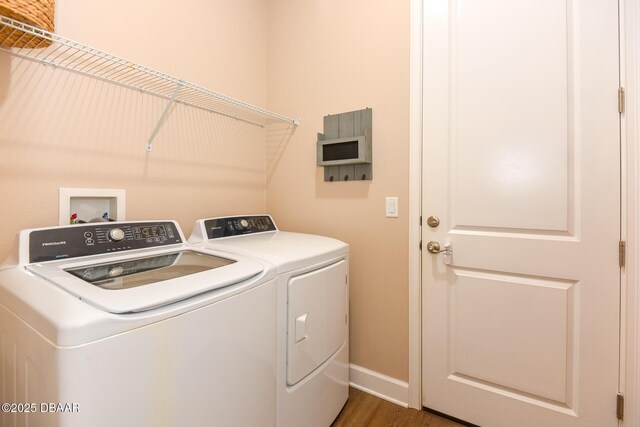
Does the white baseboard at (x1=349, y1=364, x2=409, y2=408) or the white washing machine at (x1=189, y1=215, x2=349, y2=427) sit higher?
the white washing machine at (x1=189, y1=215, x2=349, y2=427)

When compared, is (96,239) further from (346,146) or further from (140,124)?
(346,146)

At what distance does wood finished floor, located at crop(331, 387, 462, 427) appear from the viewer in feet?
5.07

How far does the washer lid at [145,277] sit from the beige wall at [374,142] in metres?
0.90

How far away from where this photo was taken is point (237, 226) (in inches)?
68.9

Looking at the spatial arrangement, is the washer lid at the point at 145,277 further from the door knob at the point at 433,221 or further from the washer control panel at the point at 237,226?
the door knob at the point at 433,221

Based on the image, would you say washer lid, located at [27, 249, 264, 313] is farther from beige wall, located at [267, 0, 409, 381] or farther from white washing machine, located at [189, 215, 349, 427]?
beige wall, located at [267, 0, 409, 381]

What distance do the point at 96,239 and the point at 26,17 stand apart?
77 cm

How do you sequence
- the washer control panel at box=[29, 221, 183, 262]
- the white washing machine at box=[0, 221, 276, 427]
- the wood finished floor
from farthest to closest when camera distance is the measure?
the wood finished floor < the washer control panel at box=[29, 221, 183, 262] < the white washing machine at box=[0, 221, 276, 427]

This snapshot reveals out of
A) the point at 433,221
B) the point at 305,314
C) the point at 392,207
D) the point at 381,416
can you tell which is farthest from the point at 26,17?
the point at 381,416

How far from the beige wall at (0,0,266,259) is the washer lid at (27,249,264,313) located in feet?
1.35

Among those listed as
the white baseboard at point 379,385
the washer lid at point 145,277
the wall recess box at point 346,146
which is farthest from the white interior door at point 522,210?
the washer lid at point 145,277

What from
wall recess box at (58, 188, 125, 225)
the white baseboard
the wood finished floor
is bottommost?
the wood finished floor

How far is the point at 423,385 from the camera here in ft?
5.41

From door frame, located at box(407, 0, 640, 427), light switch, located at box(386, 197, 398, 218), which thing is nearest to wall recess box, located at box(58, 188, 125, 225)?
light switch, located at box(386, 197, 398, 218)
